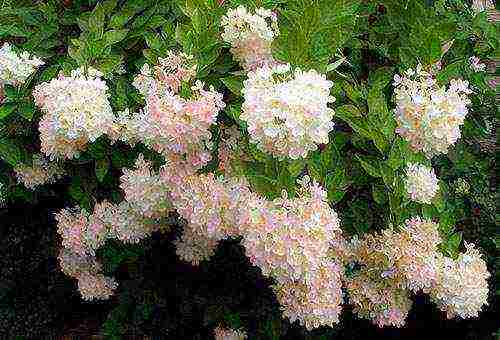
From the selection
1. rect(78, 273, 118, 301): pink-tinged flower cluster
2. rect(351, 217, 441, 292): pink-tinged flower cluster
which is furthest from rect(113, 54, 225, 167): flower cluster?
rect(78, 273, 118, 301): pink-tinged flower cluster

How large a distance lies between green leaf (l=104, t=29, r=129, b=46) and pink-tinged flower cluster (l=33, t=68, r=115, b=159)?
7.5 inches

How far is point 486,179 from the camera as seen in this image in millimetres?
3016

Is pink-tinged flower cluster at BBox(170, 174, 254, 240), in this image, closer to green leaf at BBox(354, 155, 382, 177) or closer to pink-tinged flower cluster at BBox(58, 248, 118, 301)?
green leaf at BBox(354, 155, 382, 177)

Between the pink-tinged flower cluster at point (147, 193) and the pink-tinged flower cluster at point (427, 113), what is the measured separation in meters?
0.79

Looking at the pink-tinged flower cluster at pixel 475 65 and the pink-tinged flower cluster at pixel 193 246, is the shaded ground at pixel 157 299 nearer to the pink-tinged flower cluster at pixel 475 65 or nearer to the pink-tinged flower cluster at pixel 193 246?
the pink-tinged flower cluster at pixel 193 246

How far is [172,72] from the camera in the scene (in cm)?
214

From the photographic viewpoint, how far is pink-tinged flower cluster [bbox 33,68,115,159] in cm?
223

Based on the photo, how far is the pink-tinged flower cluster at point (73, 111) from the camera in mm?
2230

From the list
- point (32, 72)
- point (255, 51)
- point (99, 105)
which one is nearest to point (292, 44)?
point (255, 51)

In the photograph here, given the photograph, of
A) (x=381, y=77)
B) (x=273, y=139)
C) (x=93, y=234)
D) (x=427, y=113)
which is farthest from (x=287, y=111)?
(x=93, y=234)

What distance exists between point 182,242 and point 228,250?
370 millimetres

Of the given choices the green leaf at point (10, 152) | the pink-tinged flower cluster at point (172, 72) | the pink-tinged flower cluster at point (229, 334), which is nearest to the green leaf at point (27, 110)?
the green leaf at point (10, 152)

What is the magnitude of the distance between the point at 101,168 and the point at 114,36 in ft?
1.59

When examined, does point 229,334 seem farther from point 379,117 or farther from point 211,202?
point 379,117
